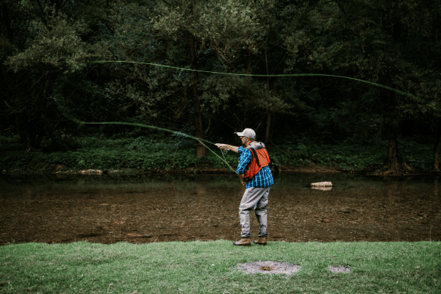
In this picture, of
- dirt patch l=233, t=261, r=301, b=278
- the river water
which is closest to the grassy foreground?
dirt patch l=233, t=261, r=301, b=278

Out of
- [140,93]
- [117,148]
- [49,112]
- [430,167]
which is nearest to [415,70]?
[430,167]

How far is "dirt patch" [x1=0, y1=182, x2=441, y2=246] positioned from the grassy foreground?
86.0 inches

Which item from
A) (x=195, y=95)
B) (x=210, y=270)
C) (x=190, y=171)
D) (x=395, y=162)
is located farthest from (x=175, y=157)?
(x=210, y=270)

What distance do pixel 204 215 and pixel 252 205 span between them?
456cm

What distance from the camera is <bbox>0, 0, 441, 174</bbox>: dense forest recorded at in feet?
61.6

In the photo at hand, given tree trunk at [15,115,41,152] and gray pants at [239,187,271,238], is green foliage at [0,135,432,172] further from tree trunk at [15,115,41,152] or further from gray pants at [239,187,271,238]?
gray pants at [239,187,271,238]

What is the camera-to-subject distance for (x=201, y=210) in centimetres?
1162

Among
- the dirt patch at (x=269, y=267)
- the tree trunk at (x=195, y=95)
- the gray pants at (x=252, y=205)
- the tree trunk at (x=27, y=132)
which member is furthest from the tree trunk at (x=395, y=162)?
the tree trunk at (x=27, y=132)

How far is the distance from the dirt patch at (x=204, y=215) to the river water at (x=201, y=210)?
0.08 ft

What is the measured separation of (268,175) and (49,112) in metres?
23.4

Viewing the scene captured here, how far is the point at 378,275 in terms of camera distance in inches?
185

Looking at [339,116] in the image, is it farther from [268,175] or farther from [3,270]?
[3,270]

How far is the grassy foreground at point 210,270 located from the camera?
4398 millimetres

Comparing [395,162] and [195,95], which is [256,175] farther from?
[395,162]
